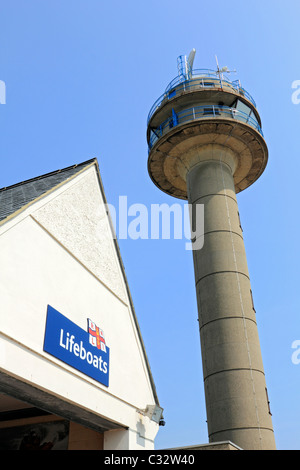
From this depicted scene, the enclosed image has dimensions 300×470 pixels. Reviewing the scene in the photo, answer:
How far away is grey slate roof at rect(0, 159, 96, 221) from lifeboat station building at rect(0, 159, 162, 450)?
69 mm

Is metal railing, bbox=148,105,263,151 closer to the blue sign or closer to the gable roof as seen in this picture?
the gable roof

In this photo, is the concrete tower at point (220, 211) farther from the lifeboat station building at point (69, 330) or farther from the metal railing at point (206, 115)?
the lifeboat station building at point (69, 330)

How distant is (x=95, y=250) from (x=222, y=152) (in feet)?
44.8

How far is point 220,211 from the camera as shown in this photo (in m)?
21.7

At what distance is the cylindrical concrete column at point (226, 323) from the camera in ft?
55.4

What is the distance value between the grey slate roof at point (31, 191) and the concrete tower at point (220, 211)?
948 centimetres

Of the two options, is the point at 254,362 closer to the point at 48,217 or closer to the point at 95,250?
the point at 95,250

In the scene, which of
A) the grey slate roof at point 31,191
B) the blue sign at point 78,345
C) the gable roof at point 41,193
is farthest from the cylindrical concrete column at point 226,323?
the grey slate roof at point 31,191

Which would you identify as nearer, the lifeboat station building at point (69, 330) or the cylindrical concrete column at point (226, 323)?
the lifeboat station building at point (69, 330)

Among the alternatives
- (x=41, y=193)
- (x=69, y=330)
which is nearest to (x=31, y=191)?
(x=41, y=193)

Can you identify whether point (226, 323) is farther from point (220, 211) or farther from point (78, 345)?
point (78, 345)

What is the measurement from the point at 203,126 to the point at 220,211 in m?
4.89
